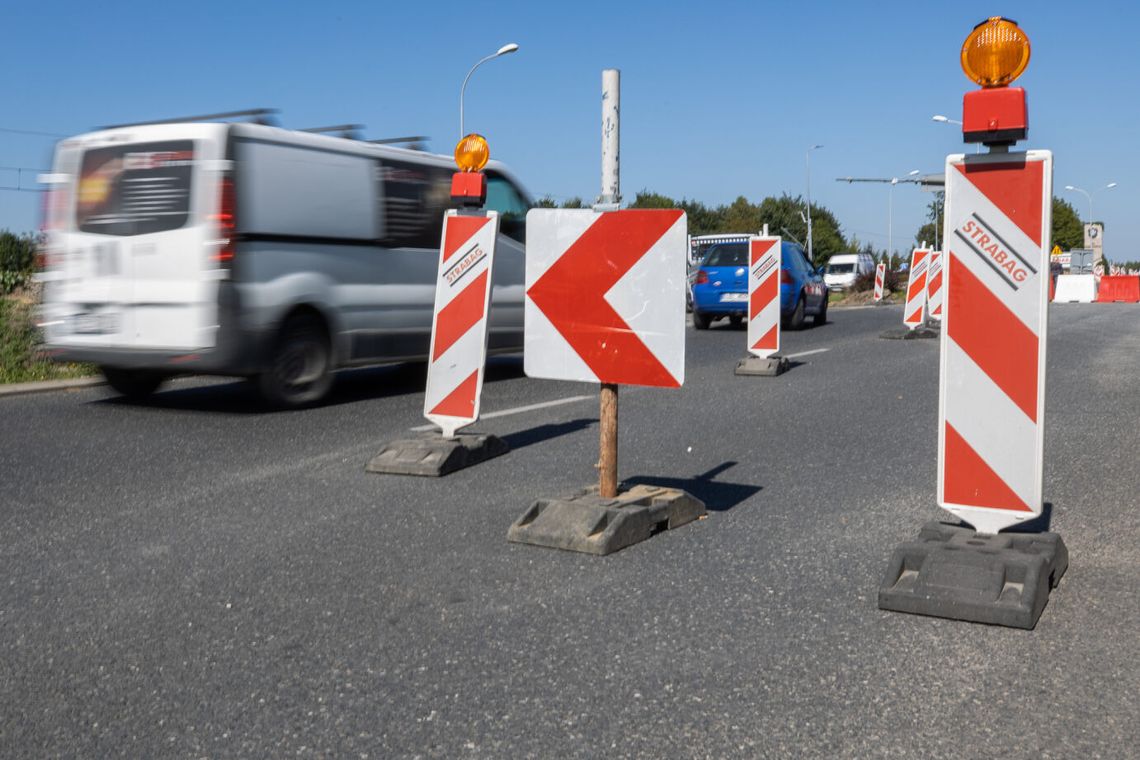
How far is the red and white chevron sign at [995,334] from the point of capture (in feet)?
14.1

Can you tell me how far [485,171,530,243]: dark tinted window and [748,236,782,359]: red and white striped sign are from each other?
8.58 ft

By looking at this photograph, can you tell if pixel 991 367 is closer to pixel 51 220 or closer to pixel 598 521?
pixel 598 521

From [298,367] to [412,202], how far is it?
6.44 feet

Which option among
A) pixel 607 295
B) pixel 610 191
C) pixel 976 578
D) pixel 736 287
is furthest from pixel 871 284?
pixel 976 578

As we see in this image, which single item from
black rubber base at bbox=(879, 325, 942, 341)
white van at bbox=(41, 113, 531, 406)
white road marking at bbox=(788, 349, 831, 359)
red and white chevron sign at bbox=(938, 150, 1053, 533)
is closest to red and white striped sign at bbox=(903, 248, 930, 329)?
black rubber base at bbox=(879, 325, 942, 341)

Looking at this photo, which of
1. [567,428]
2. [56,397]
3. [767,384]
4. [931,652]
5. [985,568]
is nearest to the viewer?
[931,652]

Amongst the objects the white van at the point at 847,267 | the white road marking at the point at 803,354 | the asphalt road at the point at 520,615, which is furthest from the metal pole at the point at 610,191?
the white van at the point at 847,267

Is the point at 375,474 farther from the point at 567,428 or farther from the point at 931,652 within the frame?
the point at 931,652

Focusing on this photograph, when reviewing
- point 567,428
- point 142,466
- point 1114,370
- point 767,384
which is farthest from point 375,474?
point 1114,370

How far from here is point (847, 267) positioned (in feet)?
221

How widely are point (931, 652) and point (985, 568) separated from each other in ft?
1.80

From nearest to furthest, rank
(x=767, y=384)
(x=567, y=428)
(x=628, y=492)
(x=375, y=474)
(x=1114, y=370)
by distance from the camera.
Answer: (x=628, y=492) → (x=375, y=474) → (x=567, y=428) → (x=767, y=384) → (x=1114, y=370)

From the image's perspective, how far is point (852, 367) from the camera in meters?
13.8

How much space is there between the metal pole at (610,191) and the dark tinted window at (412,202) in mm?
5563
